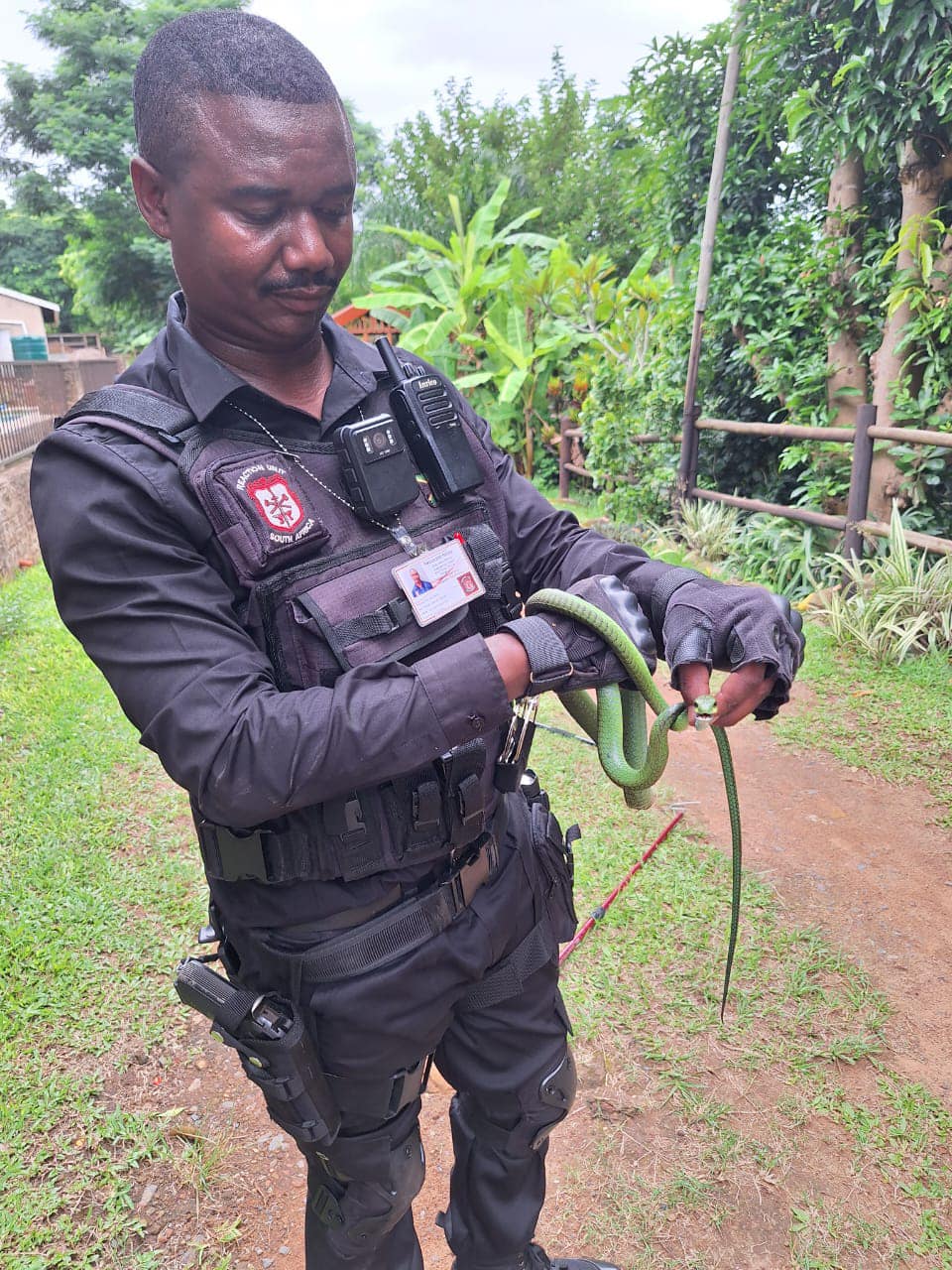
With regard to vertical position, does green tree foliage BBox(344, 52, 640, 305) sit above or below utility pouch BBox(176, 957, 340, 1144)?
above

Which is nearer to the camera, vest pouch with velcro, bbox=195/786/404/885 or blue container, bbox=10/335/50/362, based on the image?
vest pouch with velcro, bbox=195/786/404/885

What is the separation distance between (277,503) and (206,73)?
0.60 metres

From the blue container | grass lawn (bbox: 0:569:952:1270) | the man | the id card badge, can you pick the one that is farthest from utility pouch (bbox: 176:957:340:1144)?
the blue container

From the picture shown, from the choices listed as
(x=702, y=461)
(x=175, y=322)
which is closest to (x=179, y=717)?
(x=175, y=322)

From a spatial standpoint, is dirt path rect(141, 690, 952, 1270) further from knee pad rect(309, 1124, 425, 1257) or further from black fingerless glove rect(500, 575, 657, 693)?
black fingerless glove rect(500, 575, 657, 693)

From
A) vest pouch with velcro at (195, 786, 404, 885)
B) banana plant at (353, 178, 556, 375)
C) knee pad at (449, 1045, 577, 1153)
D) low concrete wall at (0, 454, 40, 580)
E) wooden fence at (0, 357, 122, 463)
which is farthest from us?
banana plant at (353, 178, 556, 375)

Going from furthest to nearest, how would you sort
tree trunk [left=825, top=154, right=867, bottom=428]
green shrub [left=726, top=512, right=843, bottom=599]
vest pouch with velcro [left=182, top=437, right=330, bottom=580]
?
green shrub [left=726, top=512, right=843, bottom=599] → tree trunk [left=825, top=154, right=867, bottom=428] → vest pouch with velcro [left=182, top=437, right=330, bottom=580]

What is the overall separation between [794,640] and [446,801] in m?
0.63

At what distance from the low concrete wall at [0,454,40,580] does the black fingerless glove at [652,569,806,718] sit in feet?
24.7

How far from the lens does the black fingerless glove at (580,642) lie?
4.10ft

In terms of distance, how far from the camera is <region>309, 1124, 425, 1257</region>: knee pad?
147cm

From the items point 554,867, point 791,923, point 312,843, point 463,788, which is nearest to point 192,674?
point 312,843

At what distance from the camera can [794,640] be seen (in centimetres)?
139

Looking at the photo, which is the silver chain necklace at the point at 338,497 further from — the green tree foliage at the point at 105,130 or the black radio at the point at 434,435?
the green tree foliage at the point at 105,130
